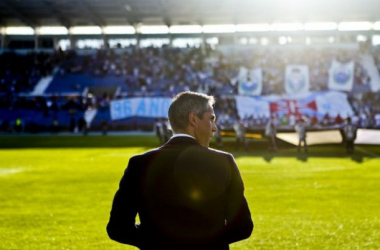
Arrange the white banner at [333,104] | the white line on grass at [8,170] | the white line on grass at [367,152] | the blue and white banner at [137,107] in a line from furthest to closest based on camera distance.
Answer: the blue and white banner at [137,107], the white banner at [333,104], the white line on grass at [367,152], the white line on grass at [8,170]

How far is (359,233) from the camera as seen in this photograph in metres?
9.91

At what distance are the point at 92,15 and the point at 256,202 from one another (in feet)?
178

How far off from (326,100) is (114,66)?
22403 millimetres

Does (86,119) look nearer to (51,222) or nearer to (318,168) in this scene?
(318,168)

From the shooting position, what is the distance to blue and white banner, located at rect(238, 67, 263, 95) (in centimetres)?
5444

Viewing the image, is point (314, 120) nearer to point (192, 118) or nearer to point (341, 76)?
point (341, 76)

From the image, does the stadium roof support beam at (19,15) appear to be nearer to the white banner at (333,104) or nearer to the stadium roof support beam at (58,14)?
the stadium roof support beam at (58,14)

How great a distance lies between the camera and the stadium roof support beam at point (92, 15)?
61.5 metres

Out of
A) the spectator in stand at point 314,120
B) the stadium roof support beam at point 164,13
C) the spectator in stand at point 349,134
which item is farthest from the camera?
the stadium roof support beam at point 164,13

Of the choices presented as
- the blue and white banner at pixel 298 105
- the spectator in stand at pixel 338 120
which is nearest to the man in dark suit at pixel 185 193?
the spectator in stand at pixel 338 120

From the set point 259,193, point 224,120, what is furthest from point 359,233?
point 224,120

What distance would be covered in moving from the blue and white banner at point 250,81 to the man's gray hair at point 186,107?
1996 inches

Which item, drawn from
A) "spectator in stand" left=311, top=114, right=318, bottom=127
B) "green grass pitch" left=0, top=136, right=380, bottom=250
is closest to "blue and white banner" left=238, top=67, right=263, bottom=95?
"spectator in stand" left=311, top=114, right=318, bottom=127

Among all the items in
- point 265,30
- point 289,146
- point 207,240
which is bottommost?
point 289,146
